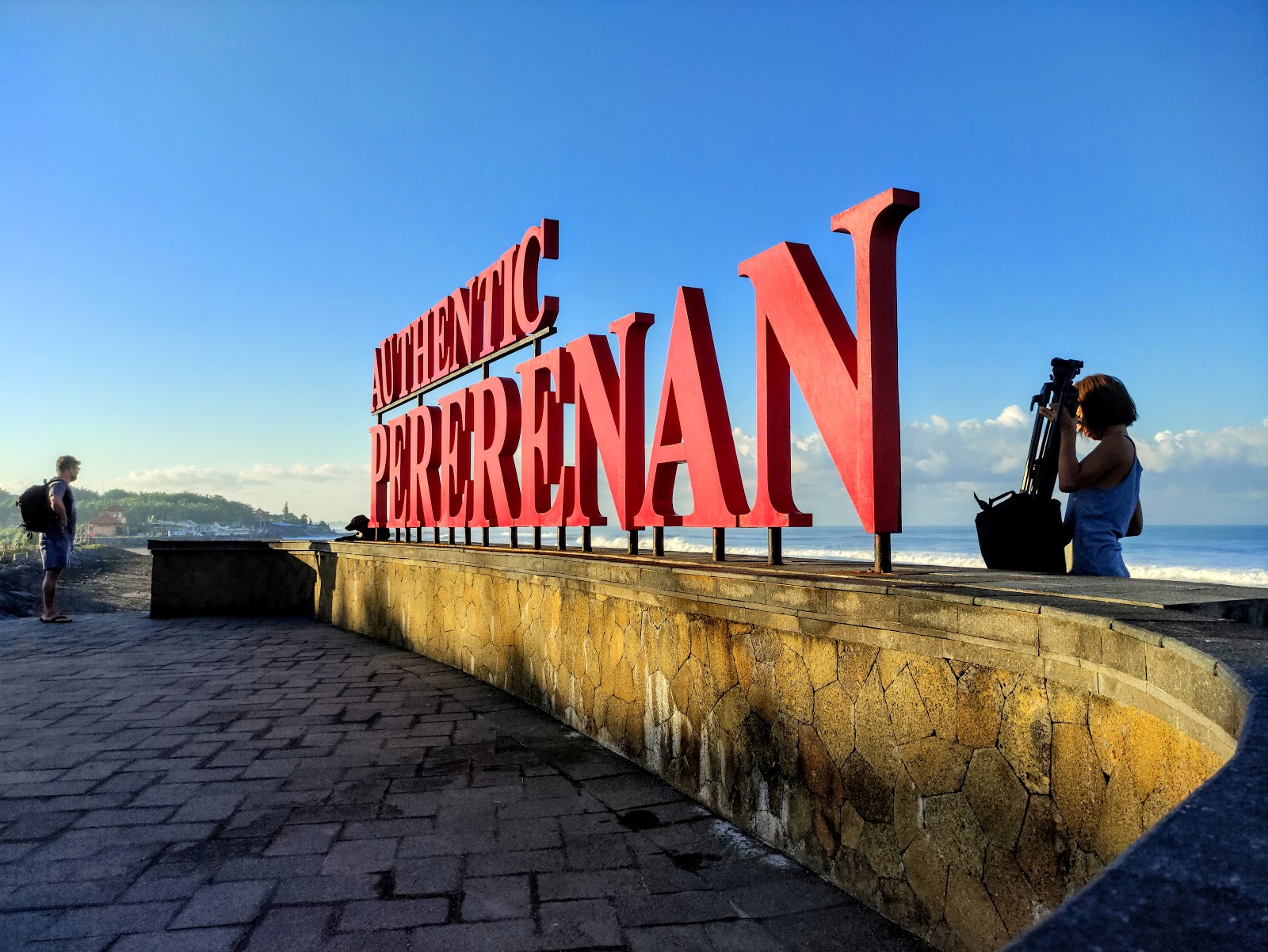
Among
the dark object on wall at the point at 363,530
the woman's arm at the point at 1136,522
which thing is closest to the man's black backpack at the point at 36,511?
the dark object on wall at the point at 363,530

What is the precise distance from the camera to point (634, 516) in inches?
212

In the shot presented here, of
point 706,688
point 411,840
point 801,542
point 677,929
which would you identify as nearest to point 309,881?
point 411,840

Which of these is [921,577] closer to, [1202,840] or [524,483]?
[1202,840]

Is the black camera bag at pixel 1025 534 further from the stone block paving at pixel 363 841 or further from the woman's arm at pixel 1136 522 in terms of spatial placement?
the stone block paving at pixel 363 841

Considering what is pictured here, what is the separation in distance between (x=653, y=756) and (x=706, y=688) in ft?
2.18

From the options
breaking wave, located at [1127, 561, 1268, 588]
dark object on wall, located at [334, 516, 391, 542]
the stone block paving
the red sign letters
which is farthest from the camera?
breaking wave, located at [1127, 561, 1268, 588]

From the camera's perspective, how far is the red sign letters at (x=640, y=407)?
3430 millimetres

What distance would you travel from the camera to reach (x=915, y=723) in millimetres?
2498

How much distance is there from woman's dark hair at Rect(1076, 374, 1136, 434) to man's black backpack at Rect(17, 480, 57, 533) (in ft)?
35.3

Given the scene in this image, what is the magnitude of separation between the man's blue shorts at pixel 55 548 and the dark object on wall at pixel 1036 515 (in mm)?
10321

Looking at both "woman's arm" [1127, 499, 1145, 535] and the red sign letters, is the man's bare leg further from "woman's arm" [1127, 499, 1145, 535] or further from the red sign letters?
"woman's arm" [1127, 499, 1145, 535]

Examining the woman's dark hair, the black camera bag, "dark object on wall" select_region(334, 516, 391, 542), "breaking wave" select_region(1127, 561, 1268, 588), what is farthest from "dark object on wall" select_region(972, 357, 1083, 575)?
"breaking wave" select_region(1127, 561, 1268, 588)

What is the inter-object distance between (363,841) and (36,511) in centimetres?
886

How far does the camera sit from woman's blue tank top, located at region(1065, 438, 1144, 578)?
3543 mm
